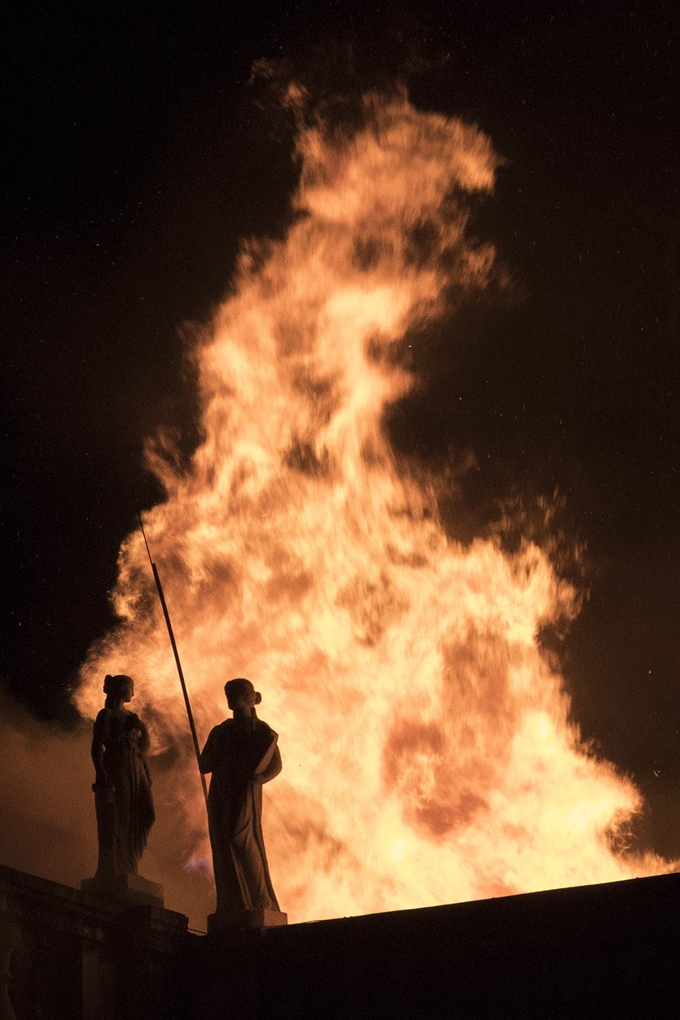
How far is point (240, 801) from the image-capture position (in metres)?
11.3

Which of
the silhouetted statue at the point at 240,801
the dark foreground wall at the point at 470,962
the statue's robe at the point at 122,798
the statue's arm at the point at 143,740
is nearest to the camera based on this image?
the dark foreground wall at the point at 470,962

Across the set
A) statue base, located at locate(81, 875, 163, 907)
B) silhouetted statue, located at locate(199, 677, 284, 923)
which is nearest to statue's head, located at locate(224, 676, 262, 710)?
silhouetted statue, located at locate(199, 677, 284, 923)

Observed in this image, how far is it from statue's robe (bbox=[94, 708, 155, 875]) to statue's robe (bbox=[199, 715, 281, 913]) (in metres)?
0.68

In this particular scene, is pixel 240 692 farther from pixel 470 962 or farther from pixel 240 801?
pixel 470 962

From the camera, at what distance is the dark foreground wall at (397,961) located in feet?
29.2

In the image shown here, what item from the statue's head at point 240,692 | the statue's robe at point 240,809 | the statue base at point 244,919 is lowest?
the statue base at point 244,919

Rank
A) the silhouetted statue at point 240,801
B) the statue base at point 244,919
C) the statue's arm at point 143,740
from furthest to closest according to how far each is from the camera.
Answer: the statue's arm at point 143,740
the silhouetted statue at point 240,801
the statue base at point 244,919

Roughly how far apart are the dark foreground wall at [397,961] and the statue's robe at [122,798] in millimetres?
853

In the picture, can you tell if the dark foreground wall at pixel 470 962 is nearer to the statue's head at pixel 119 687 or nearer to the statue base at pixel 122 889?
the statue base at pixel 122 889

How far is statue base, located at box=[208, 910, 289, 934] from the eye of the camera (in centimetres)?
1077

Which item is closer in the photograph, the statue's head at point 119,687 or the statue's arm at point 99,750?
the statue's arm at point 99,750

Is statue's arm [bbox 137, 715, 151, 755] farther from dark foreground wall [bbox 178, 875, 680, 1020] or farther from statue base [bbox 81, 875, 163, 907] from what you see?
dark foreground wall [bbox 178, 875, 680, 1020]

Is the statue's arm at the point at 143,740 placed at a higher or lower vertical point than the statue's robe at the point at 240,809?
higher

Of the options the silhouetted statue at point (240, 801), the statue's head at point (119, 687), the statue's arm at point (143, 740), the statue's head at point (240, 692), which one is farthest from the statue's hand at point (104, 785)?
the statue's head at point (240, 692)
